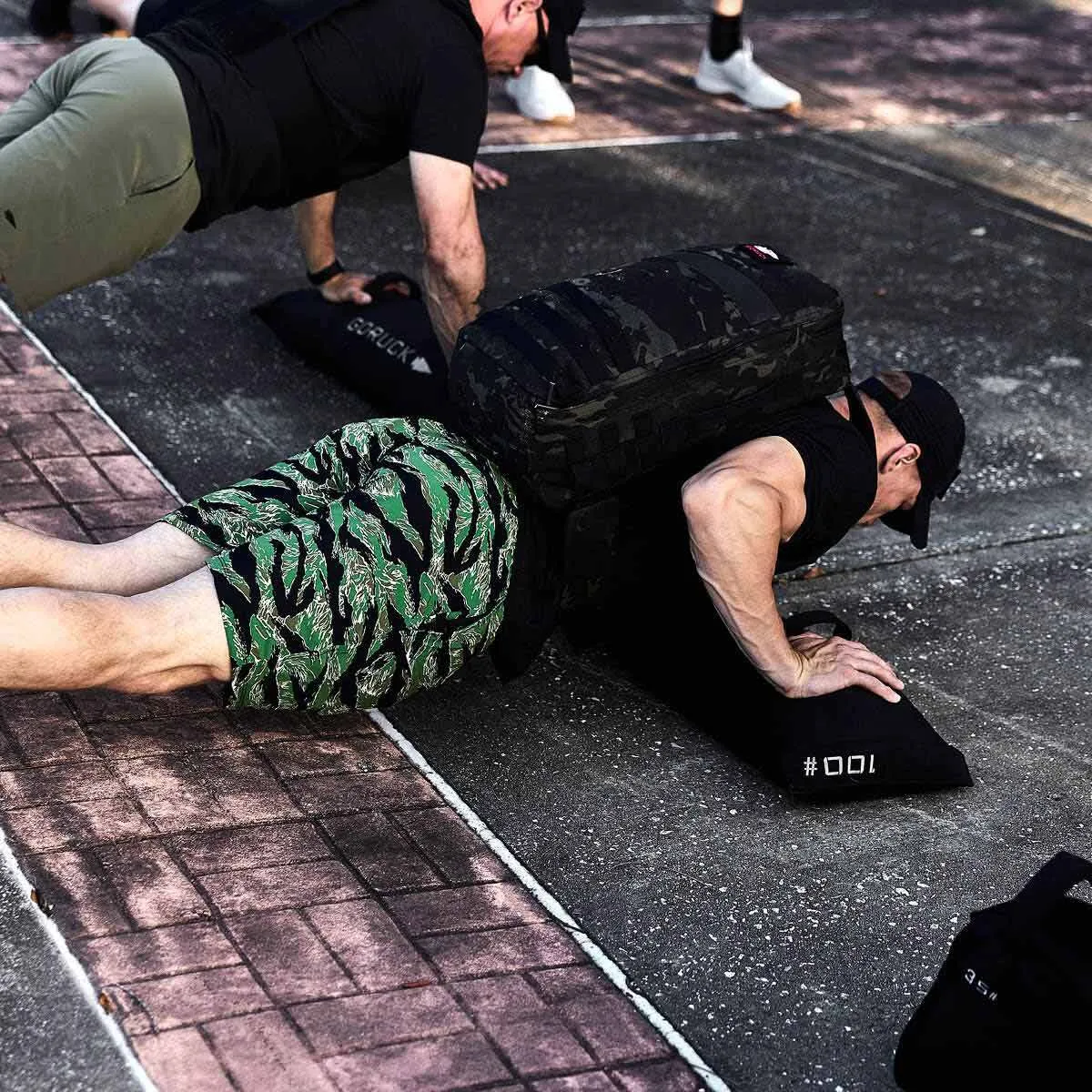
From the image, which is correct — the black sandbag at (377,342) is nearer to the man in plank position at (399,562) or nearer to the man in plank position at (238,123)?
the man in plank position at (238,123)

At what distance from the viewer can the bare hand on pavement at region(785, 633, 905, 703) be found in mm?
3652

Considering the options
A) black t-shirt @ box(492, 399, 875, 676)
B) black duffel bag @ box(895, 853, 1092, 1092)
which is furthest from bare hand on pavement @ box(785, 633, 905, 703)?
black duffel bag @ box(895, 853, 1092, 1092)

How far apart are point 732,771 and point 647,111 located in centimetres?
506

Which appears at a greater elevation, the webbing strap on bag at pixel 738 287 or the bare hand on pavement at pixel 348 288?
the webbing strap on bag at pixel 738 287

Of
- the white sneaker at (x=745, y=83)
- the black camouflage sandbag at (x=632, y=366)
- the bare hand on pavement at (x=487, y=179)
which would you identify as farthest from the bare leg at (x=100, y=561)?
the white sneaker at (x=745, y=83)

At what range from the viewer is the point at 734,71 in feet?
27.3

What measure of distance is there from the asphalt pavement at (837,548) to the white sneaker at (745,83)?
0.17 metres

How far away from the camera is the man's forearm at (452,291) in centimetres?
455

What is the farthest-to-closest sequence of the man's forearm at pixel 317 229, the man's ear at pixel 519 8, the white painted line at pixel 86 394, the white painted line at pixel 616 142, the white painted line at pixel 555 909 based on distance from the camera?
the white painted line at pixel 616 142 < the man's forearm at pixel 317 229 < the white painted line at pixel 86 394 < the man's ear at pixel 519 8 < the white painted line at pixel 555 909

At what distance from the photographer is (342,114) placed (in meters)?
4.48

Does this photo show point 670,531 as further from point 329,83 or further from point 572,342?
point 329,83

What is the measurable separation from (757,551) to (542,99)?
473cm

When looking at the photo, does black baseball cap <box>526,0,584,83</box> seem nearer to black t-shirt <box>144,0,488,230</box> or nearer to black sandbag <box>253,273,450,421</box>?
black t-shirt <box>144,0,488,230</box>

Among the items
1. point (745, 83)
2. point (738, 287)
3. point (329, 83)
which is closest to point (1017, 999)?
point (738, 287)
